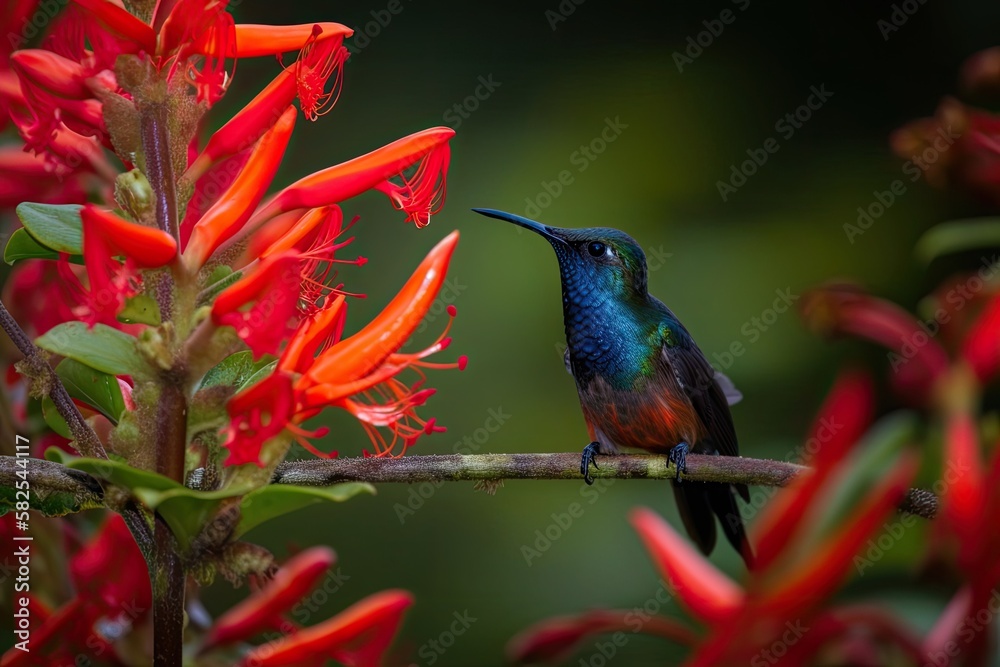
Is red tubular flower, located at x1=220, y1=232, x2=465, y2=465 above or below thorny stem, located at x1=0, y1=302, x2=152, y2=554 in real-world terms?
above

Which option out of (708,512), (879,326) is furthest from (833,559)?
(708,512)

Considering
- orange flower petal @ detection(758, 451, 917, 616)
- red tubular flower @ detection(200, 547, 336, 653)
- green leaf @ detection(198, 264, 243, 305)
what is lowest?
red tubular flower @ detection(200, 547, 336, 653)

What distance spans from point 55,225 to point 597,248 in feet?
4.24

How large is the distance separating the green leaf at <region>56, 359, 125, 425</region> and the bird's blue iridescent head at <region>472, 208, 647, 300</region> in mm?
1214

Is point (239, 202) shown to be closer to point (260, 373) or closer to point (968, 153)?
point (260, 373)

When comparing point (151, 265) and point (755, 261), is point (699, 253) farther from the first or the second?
point (151, 265)

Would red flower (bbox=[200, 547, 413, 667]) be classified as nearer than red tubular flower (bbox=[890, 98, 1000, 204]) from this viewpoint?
Yes

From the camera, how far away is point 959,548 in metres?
0.72

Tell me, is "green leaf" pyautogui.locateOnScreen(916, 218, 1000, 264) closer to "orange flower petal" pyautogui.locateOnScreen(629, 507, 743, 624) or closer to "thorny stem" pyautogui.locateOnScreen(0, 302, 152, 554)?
"orange flower petal" pyautogui.locateOnScreen(629, 507, 743, 624)
